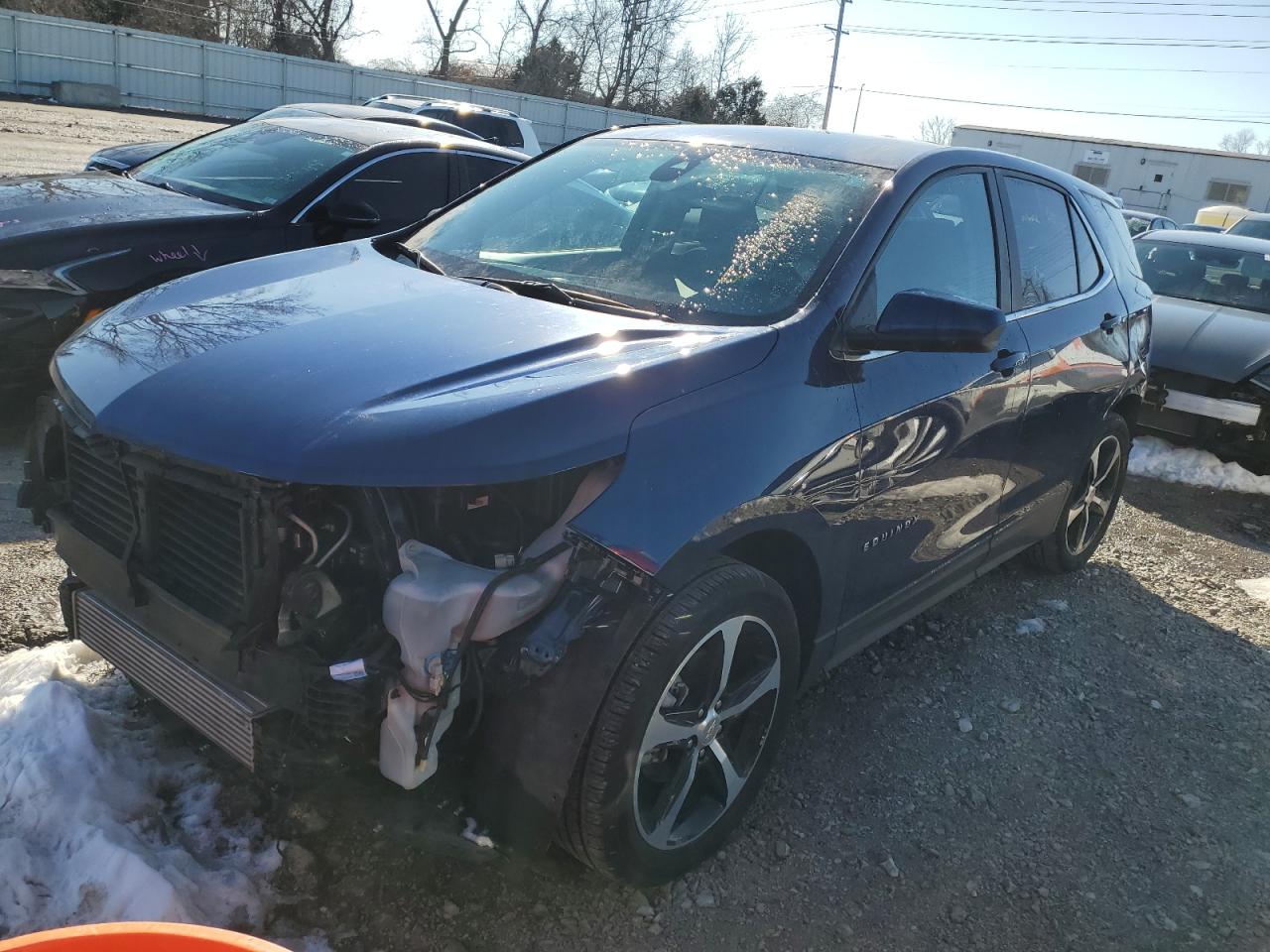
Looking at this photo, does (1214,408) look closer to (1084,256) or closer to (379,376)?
(1084,256)

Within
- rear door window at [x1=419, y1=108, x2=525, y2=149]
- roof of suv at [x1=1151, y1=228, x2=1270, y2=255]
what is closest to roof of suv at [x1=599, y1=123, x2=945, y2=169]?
roof of suv at [x1=1151, y1=228, x2=1270, y2=255]

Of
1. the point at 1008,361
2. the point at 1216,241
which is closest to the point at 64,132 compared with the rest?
the point at 1216,241

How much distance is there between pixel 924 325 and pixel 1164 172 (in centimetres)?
5355

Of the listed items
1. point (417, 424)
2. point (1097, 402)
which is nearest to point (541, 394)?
point (417, 424)

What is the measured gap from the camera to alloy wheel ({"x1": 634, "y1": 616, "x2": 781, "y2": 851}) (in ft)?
8.09

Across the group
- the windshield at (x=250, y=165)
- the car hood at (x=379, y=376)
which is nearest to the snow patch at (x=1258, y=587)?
the car hood at (x=379, y=376)

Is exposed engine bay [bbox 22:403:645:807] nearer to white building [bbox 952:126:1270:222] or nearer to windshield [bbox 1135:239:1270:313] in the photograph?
windshield [bbox 1135:239:1270:313]

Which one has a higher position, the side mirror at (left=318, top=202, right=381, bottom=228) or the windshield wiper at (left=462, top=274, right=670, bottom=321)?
the windshield wiper at (left=462, top=274, right=670, bottom=321)

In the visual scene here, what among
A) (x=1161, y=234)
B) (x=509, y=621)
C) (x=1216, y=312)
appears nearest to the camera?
(x=509, y=621)

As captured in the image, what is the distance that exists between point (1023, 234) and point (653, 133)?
4.80ft

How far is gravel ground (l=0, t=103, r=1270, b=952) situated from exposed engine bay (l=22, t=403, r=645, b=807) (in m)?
0.51

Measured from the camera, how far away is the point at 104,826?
2.38m

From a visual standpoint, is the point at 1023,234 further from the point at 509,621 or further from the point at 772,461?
the point at 509,621

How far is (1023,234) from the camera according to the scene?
383 centimetres
